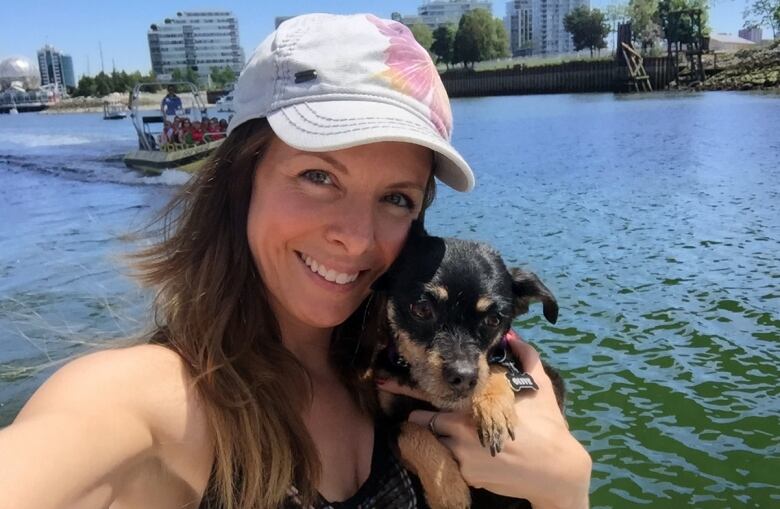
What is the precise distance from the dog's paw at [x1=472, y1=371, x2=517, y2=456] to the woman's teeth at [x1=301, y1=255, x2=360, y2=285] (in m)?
0.60

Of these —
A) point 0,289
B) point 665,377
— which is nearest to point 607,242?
point 665,377

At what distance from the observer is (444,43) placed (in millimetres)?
103812

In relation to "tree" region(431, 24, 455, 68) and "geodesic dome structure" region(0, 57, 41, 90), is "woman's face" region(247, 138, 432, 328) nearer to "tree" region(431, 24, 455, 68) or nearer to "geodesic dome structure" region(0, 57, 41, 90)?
"tree" region(431, 24, 455, 68)

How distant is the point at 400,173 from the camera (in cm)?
208

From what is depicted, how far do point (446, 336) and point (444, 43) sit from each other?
107 metres

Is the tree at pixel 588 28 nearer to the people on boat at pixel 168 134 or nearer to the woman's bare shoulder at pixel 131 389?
the people on boat at pixel 168 134

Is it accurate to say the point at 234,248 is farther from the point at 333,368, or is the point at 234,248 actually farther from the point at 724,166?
the point at 724,166

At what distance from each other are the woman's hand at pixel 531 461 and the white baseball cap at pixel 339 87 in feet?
2.97

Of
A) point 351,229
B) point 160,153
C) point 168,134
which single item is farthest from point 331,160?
point 168,134

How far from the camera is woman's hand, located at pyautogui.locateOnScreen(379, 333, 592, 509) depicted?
2084 millimetres

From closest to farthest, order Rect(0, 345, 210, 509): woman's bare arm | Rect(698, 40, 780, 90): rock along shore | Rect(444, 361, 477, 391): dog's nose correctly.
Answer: Rect(0, 345, 210, 509): woman's bare arm < Rect(444, 361, 477, 391): dog's nose < Rect(698, 40, 780, 90): rock along shore

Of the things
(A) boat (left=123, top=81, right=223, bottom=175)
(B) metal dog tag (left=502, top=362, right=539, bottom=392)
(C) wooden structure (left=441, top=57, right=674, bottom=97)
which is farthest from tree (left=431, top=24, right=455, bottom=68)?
(B) metal dog tag (left=502, top=362, right=539, bottom=392)

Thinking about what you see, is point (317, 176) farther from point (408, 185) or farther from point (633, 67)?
point (633, 67)

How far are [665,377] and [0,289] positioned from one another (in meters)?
9.04
